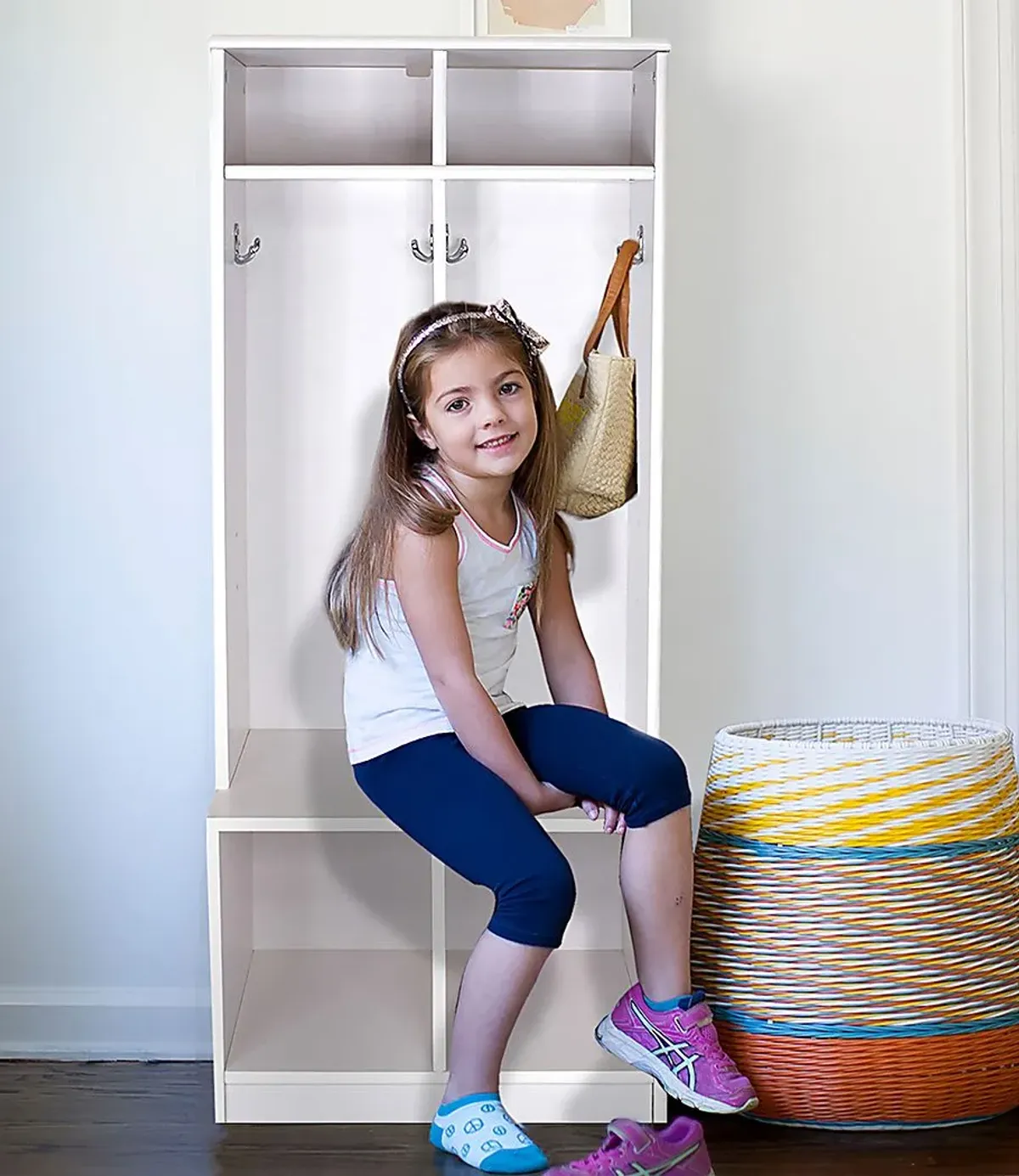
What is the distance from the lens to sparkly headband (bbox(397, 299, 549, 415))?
1905 millimetres

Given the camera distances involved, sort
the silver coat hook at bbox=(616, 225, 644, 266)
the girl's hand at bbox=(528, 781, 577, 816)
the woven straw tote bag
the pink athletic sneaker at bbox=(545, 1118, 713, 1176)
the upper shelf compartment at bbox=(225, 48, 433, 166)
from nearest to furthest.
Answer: the pink athletic sneaker at bbox=(545, 1118, 713, 1176) → the girl's hand at bbox=(528, 781, 577, 816) → the woven straw tote bag → the silver coat hook at bbox=(616, 225, 644, 266) → the upper shelf compartment at bbox=(225, 48, 433, 166)

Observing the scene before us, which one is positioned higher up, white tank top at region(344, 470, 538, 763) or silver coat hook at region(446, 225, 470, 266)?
silver coat hook at region(446, 225, 470, 266)

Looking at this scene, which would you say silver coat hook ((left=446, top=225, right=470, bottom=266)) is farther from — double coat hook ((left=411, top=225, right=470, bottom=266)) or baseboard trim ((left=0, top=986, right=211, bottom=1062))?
baseboard trim ((left=0, top=986, right=211, bottom=1062))

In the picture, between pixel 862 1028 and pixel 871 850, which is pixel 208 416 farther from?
pixel 862 1028

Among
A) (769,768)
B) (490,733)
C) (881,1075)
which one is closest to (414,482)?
(490,733)

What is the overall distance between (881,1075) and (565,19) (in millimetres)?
1461

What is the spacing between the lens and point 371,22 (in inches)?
→ 89.6

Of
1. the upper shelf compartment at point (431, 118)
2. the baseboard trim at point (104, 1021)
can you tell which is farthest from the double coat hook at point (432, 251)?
the baseboard trim at point (104, 1021)

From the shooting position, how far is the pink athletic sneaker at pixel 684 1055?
69.9 inches

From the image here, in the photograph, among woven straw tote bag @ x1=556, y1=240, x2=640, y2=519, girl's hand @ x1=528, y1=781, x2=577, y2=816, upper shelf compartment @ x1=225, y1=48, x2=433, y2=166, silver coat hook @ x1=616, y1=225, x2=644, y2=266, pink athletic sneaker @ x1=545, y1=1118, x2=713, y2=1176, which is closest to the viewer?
pink athletic sneaker @ x1=545, y1=1118, x2=713, y2=1176

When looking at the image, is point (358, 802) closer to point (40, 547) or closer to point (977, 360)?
point (40, 547)

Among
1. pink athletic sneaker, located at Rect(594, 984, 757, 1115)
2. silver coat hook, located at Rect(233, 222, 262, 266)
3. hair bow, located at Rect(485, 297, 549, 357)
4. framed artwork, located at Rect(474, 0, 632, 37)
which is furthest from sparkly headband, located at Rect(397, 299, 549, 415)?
pink athletic sneaker, located at Rect(594, 984, 757, 1115)

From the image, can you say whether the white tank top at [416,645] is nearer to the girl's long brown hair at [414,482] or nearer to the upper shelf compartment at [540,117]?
the girl's long brown hair at [414,482]

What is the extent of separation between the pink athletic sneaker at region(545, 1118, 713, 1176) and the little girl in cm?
6
